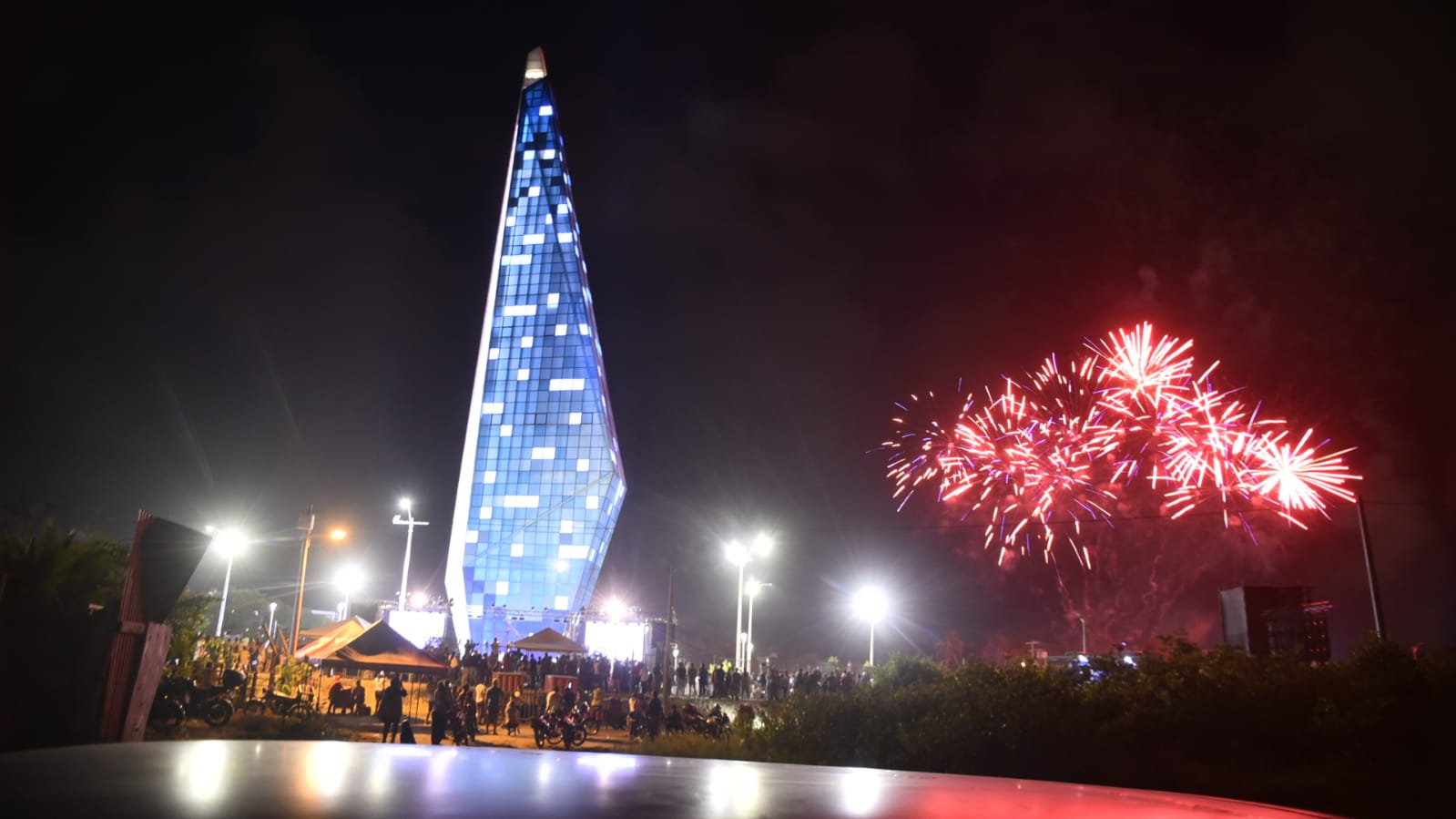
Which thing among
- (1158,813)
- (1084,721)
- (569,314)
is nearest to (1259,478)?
(1084,721)

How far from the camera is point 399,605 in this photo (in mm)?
45438

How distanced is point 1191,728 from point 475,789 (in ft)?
34.2

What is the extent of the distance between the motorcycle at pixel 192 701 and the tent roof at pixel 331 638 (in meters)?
→ 3.39

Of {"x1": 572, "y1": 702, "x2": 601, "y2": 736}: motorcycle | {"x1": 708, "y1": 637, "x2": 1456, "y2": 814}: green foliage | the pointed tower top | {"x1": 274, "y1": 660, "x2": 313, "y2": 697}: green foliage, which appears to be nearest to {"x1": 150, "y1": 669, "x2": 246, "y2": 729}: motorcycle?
{"x1": 274, "y1": 660, "x2": 313, "y2": 697}: green foliage

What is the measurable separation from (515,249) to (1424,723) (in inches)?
2301

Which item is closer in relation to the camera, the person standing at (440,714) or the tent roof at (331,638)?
the person standing at (440,714)

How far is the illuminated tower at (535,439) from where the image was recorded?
190 feet

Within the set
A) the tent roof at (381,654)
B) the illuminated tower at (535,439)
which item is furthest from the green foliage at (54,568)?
the illuminated tower at (535,439)

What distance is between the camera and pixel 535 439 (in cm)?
5972

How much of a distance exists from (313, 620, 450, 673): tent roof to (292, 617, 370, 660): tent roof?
0.63ft

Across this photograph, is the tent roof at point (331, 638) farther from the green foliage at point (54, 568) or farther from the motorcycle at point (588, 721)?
the green foliage at point (54, 568)

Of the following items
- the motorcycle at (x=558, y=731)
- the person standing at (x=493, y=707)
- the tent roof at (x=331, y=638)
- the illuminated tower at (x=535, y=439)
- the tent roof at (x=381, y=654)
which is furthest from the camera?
the illuminated tower at (x=535, y=439)

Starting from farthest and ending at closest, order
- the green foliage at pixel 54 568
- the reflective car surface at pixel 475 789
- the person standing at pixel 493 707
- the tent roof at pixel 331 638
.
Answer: the person standing at pixel 493 707
the tent roof at pixel 331 638
the green foliage at pixel 54 568
the reflective car surface at pixel 475 789

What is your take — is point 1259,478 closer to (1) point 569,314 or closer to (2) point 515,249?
(1) point 569,314
